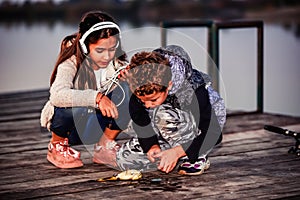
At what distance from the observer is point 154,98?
3.59m

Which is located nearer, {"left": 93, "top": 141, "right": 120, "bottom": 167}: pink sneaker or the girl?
the girl

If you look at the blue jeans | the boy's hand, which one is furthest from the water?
the boy's hand

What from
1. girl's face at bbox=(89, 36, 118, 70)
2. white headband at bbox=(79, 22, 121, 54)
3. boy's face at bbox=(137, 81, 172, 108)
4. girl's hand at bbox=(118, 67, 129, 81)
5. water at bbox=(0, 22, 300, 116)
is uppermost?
white headband at bbox=(79, 22, 121, 54)

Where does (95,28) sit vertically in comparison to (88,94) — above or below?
above

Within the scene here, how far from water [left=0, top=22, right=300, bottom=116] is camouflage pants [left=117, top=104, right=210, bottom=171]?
331 mm

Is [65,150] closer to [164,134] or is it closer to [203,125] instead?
[164,134]

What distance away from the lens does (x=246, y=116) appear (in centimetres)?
538

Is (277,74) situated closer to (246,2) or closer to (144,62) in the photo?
(144,62)

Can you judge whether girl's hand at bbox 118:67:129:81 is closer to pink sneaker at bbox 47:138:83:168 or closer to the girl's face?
the girl's face

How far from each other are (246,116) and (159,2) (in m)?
14.0

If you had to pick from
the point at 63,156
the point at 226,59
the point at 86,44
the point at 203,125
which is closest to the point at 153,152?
the point at 203,125

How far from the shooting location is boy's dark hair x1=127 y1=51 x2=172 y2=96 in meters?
3.55

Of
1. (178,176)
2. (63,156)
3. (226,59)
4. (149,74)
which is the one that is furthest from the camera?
Answer: (226,59)

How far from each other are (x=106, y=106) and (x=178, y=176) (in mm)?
426
